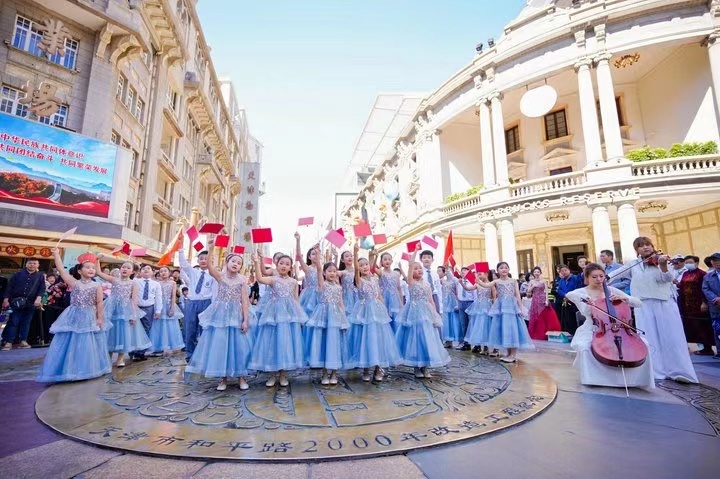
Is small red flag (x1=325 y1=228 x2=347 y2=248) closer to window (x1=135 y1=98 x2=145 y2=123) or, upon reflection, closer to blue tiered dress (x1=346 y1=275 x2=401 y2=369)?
blue tiered dress (x1=346 y1=275 x2=401 y2=369)

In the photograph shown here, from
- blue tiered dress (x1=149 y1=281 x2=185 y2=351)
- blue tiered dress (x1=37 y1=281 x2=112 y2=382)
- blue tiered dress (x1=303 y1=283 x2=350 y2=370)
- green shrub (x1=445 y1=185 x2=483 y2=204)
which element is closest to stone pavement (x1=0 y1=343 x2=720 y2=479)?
blue tiered dress (x1=37 y1=281 x2=112 y2=382)

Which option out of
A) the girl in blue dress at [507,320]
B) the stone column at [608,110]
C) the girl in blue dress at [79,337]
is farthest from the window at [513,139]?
the girl in blue dress at [79,337]

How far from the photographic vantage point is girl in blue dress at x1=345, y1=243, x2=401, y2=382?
192 inches

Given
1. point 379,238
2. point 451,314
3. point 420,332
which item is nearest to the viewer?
point 420,332

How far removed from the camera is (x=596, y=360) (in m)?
4.43

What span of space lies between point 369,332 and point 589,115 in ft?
53.3

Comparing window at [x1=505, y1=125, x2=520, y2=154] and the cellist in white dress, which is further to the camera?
window at [x1=505, y1=125, x2=520, y2=154]

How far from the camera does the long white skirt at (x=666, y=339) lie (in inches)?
182

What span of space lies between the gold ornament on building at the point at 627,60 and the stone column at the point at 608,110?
152 centimetres

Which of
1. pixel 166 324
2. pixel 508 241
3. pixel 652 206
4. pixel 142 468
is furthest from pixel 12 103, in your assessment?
pixel 652 206

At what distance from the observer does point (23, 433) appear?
306cm

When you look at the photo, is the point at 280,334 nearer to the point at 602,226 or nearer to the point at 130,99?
the point at 602,226

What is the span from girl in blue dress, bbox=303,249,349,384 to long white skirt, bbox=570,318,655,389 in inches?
124

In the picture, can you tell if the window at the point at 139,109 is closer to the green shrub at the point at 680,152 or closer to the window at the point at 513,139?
the window at the point at 513,139
